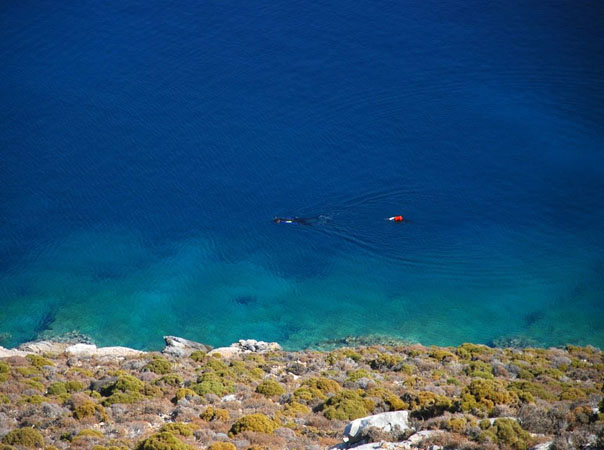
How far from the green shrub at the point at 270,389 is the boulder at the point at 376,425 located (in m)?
6.72

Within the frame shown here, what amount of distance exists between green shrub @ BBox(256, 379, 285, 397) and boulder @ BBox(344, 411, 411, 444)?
22.0 feet

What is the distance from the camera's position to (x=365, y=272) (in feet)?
174

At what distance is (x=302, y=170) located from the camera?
6272 centimetres

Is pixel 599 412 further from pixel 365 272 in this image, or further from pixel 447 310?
pixel 365 272

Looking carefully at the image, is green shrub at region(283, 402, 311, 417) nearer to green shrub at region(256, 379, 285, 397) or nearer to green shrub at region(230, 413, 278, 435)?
green shrub at region(256, 379, 285, 397)

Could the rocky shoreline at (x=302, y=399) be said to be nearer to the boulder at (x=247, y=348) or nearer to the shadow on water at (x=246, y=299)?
the boulder at (x=247, y=348)

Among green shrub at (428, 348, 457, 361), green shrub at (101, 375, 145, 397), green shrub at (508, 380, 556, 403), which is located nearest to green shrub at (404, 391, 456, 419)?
green shrub at (508, 380, 556, 403)

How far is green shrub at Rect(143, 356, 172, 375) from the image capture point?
33.0 m

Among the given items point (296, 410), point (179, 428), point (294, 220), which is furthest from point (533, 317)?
point (179, 428)

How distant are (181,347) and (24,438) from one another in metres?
19.7

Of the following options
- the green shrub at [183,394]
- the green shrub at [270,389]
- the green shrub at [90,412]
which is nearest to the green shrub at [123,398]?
the green shrub at [90,412]

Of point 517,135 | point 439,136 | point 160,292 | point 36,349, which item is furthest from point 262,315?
point 517,135

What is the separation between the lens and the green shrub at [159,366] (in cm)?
3297

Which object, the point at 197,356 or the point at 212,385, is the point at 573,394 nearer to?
the point at 212,385
